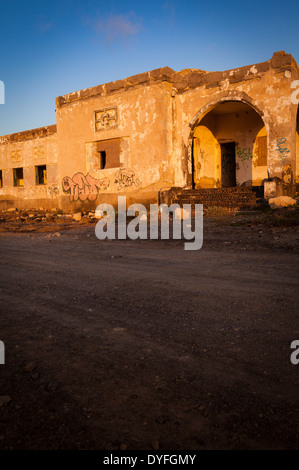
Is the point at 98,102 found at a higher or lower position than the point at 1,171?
higher

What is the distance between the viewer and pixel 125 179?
1307 cm

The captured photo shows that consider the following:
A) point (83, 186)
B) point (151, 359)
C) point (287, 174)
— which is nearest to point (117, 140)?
point (83, 186)

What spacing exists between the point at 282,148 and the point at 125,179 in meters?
6.09

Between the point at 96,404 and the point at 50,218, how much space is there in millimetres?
11539

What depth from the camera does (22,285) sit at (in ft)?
11.2

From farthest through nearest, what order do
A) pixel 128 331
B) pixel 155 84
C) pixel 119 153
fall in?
pixel 119 153
pixel 155 84
pixel 128 331

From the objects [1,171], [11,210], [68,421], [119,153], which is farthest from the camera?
[1,171]

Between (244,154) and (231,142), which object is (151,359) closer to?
(244,154)

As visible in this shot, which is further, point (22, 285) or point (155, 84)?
point (155, 84)

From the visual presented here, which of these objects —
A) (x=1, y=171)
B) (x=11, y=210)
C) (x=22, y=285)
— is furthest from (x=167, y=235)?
(x=1, y=171)

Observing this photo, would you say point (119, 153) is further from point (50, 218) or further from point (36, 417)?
point (36, 417)

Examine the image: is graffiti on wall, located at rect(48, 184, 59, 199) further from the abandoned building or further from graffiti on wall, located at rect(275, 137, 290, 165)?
graffiti on wall, located at rect(275, 137, 290, 165)

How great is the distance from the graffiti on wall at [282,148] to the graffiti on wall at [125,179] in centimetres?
535
